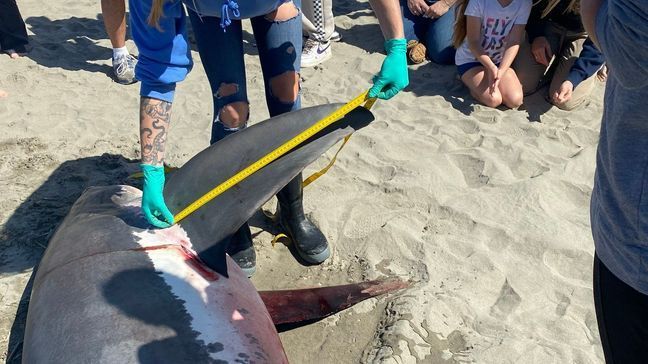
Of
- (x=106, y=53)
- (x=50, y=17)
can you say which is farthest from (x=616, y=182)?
(x=50, y=17)

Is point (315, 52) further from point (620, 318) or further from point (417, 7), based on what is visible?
point (620, 318)

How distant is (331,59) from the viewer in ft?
16.4

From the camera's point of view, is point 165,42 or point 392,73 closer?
point 165,42

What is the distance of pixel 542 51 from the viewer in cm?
421

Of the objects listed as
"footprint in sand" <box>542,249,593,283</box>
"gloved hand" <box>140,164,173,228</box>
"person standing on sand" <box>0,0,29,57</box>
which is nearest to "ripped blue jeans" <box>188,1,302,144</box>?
"gloved hand" <box>140,164,173,228</box>

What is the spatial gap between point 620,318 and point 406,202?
1.87 meters

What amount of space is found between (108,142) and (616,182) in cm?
326

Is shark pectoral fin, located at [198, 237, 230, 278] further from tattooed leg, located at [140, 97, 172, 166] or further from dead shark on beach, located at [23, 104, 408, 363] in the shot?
tattooed leg, located at [140, 97, 172, 166]

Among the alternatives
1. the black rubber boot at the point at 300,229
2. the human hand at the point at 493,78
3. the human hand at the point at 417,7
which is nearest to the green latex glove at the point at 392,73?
the black rubber boot at the point at 300,229

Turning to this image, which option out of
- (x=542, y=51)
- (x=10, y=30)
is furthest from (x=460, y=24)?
(x=10, y=30)

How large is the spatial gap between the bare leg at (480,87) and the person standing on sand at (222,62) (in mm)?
1714

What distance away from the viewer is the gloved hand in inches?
86.8

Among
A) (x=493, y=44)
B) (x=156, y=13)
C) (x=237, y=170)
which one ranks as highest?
(x=156, y=13)

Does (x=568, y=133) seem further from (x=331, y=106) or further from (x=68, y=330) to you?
(x=68, y=330)
